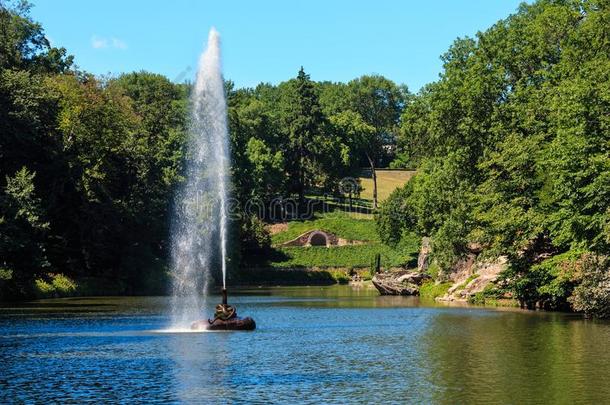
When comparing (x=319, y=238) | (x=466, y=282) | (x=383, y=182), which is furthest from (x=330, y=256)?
(x=466, y=282)

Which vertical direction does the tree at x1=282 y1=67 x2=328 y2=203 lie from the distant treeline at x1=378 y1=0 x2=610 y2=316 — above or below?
above

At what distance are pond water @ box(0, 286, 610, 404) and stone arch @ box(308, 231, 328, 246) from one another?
91106 millimetres

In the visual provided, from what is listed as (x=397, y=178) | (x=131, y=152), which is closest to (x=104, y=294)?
(x=131, y=152)

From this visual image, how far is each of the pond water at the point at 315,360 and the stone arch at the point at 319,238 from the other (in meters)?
91.1

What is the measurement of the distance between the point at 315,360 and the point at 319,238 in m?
112

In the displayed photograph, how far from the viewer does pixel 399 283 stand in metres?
86.7

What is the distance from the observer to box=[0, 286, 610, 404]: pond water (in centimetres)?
2344

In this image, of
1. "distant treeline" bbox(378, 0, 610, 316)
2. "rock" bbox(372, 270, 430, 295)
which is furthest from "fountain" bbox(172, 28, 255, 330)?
"distant treeline" bbox(378, 0, 610, 316)

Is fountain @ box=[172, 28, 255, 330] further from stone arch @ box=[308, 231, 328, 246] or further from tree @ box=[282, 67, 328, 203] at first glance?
tree @ box=[282, 67, 328, 203]

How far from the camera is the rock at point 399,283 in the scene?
85.8m

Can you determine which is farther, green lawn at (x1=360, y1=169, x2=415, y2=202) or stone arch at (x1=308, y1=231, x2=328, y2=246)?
green lawn at (x1=360, y1=169, x2=415, y2=202)

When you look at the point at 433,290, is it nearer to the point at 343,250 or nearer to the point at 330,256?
the point at 330,256

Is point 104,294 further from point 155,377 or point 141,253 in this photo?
point 155,377

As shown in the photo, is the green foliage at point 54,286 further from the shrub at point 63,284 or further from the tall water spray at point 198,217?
the tall water spray at point 198,217
